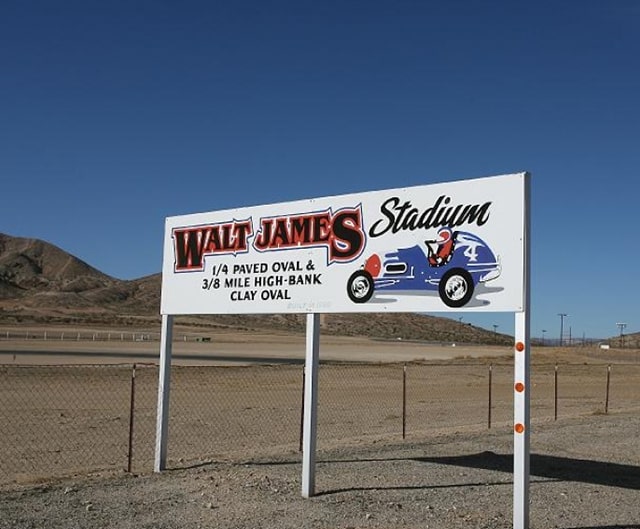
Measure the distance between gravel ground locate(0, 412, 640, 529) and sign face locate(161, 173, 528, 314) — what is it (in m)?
2.19

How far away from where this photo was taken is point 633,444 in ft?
51.3

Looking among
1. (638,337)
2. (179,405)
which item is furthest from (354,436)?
(638,337)

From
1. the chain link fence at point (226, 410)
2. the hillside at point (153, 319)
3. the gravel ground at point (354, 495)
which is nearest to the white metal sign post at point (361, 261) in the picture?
the gravel ground at point (354, 495)

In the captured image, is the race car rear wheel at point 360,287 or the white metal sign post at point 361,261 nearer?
the white metal sign post at point 361,261

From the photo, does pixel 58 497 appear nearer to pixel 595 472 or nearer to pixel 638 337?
pixel 595 472

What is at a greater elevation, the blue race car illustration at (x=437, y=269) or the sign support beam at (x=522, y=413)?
the blue race car illustration at (x=437, y=269)

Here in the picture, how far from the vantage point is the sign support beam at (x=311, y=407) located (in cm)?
1002

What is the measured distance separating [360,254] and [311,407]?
1.98 meters

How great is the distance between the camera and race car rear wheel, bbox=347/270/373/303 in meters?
9.91

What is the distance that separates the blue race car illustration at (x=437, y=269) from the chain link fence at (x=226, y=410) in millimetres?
4472

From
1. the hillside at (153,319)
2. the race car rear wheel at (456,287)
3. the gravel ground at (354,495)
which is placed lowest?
the gravel ground at (354,495)

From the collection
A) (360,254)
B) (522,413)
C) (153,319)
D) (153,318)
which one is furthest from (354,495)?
(153,318)

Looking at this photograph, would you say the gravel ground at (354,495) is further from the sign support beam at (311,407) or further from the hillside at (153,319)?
the hillside at (153,319)

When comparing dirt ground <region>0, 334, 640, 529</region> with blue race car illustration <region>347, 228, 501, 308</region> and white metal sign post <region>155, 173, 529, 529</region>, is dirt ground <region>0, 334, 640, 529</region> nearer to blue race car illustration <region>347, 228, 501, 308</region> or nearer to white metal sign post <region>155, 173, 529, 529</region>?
white metal sign post <region>155, 173, 529, 529</region>
